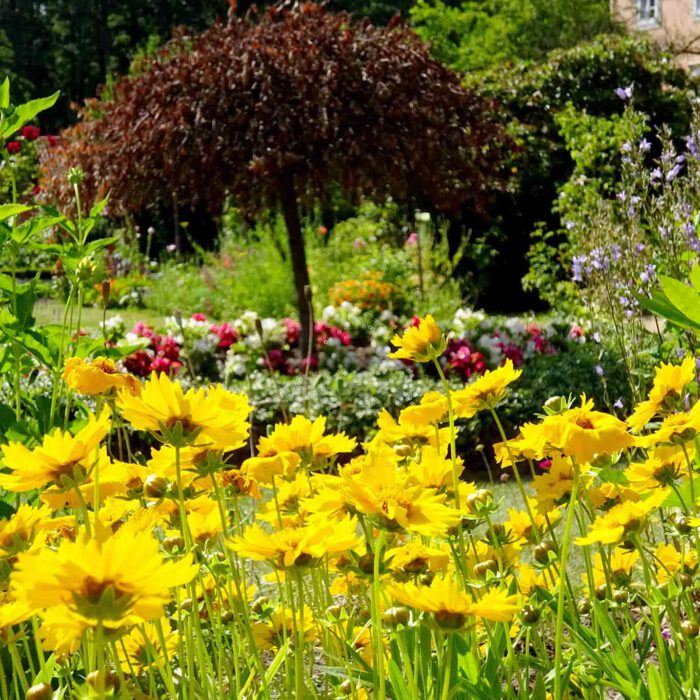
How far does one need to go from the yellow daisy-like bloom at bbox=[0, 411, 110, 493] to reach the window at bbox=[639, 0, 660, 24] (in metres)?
20.6

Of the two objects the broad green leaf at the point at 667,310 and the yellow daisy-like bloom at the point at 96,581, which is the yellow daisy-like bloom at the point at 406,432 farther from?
the yellow daisy-like bloom at the point at 96,581

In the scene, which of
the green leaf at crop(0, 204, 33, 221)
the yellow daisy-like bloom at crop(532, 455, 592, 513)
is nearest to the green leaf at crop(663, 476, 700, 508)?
the yellow daisy-like bloom at crop(532, 455, 592, 513)

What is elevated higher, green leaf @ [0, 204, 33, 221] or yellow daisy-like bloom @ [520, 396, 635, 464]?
green leaf @ [0, 204, 33, 221]

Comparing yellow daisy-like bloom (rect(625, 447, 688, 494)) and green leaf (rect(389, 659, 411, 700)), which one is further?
yellow daisy-like bloom (rect(625, 447, 688, 494))

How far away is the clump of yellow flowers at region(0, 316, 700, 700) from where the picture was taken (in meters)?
0.81

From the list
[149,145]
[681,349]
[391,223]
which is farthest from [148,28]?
[681,349]

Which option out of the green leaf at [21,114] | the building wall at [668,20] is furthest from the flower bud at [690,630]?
the building wall at [668,20]

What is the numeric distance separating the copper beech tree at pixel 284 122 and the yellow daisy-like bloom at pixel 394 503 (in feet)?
14.2

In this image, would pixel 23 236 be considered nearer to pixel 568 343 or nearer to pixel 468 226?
pixel 568 343

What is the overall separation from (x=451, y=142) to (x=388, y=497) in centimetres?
491

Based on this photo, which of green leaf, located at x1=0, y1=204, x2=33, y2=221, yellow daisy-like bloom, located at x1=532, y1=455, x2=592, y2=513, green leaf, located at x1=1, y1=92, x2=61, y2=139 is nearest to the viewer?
yellow daisy-like bloom, located at x1=532, y1=455, x2=592, y2=513

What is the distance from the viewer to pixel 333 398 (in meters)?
5.06

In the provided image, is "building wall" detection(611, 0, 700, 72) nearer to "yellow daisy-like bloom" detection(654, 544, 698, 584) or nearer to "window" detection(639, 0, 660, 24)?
"window" detection(639, 0, 660, 24)

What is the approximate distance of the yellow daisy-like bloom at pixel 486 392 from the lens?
1.17 m
